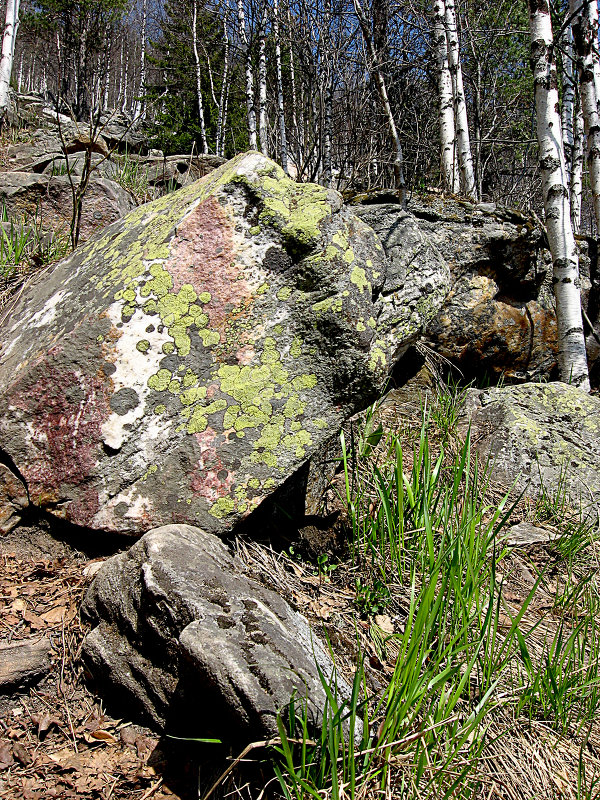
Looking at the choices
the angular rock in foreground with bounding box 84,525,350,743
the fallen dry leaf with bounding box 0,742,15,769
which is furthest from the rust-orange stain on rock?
the fallen dry leaf with bounding box 0,742,15,769

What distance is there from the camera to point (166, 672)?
5.96ft

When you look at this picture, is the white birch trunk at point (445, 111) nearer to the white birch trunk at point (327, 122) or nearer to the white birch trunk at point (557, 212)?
the white birch trunk at point (327, 122)

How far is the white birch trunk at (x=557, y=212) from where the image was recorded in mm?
5039

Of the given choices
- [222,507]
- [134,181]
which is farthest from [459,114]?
[222,507]

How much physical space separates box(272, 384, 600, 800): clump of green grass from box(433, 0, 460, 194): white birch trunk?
5897 mm

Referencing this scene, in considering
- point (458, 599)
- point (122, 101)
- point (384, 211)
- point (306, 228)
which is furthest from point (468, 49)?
point (122, 101)

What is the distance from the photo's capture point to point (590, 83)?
21.9 ft

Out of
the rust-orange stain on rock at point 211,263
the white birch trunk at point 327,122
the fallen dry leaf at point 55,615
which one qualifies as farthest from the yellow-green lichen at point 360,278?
the white birch trunk at point 327,122

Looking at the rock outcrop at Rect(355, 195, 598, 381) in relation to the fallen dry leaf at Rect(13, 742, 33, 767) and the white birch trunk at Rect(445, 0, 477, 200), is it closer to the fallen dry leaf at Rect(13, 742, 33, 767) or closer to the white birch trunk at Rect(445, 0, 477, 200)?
the white birch trunk at Rect(445, 0, 477, 200)

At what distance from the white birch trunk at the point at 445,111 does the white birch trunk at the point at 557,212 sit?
2.23 meters

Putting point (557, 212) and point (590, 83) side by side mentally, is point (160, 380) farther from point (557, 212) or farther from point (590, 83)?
point (590, 83)

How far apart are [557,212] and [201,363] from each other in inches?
172

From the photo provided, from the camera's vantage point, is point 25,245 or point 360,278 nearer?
point 360,278

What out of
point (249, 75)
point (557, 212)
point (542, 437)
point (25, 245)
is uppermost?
point (249, 75)
